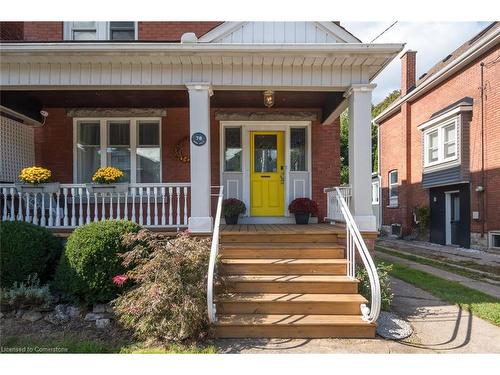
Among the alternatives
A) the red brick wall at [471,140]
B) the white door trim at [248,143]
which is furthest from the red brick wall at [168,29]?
the red brick wall at [471,140]

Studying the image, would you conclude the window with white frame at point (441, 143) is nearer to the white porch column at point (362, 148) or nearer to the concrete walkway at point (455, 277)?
the concrete walkway at point (455, 277)

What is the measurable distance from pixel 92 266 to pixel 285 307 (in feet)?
8.51

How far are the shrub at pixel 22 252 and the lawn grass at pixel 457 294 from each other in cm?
608

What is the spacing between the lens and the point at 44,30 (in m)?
8.45

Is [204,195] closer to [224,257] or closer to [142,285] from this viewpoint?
[224,257]

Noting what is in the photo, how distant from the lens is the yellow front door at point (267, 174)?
28.7 ft

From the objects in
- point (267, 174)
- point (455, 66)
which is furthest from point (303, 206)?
point (455, 66)

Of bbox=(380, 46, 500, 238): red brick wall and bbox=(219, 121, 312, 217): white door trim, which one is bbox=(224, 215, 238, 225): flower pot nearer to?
bbox=(219, 121, 312, 217): white door trim

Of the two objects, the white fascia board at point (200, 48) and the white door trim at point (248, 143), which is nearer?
the white fascia board at point (200, 48)

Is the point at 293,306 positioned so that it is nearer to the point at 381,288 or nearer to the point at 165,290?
the point at 381,288

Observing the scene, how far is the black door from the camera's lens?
43.9ft

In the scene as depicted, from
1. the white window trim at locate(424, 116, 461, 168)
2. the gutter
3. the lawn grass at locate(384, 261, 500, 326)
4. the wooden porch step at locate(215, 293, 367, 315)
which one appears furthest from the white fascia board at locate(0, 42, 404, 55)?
the white window trim at locate(424, 116, 461, 168)

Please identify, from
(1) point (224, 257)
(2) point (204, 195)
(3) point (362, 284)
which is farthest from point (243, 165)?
(3) point (362, 284)

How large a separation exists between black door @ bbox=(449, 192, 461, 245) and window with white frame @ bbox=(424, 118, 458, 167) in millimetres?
1361
